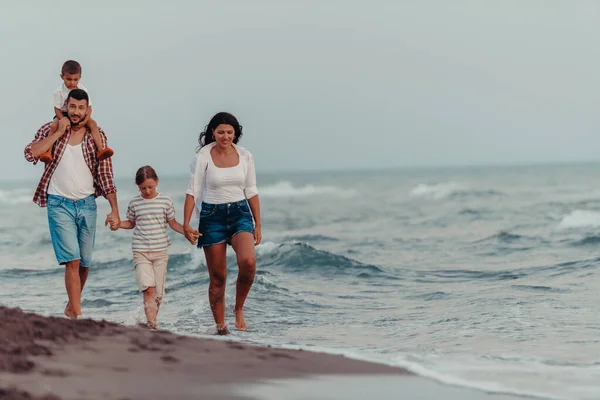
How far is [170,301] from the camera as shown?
10.7m

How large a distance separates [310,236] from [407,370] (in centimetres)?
1858

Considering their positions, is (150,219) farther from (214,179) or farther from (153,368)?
(153,368)

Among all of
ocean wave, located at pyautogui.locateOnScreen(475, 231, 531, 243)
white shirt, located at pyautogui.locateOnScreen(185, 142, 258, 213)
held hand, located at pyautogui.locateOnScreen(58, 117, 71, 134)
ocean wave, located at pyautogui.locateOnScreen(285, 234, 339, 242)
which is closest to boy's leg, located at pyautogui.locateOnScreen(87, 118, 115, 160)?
held hand, located at pyautogui.locateOnScreen(58, 117, 71, 134)

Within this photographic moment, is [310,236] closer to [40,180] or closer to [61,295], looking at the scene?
[61,295]

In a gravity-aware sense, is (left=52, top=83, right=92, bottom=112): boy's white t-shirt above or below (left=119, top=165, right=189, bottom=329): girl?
above

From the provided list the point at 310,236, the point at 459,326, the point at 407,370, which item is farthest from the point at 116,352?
the point at 310,236

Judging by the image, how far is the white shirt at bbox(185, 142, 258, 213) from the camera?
22.8 feet

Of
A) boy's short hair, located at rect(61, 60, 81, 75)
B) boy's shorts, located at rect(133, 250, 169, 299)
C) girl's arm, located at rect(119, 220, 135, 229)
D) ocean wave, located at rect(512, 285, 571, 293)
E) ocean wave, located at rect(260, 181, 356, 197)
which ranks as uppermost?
boy's short hair, located at rect(61, 60, 81, 75)

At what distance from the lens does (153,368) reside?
449cm

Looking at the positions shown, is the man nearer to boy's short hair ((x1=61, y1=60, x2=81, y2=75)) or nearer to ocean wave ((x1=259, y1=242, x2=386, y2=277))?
boy's short hair ((x1=61, y1=60, x2=81, y2=75))


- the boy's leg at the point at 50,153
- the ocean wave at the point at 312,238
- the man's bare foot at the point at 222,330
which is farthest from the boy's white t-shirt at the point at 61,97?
the ocean wave at the point at 312,238

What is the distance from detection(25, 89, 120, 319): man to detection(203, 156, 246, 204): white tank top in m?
0.77

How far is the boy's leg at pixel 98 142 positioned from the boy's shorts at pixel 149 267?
0.90m

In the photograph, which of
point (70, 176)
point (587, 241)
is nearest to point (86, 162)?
point (70, 176)
